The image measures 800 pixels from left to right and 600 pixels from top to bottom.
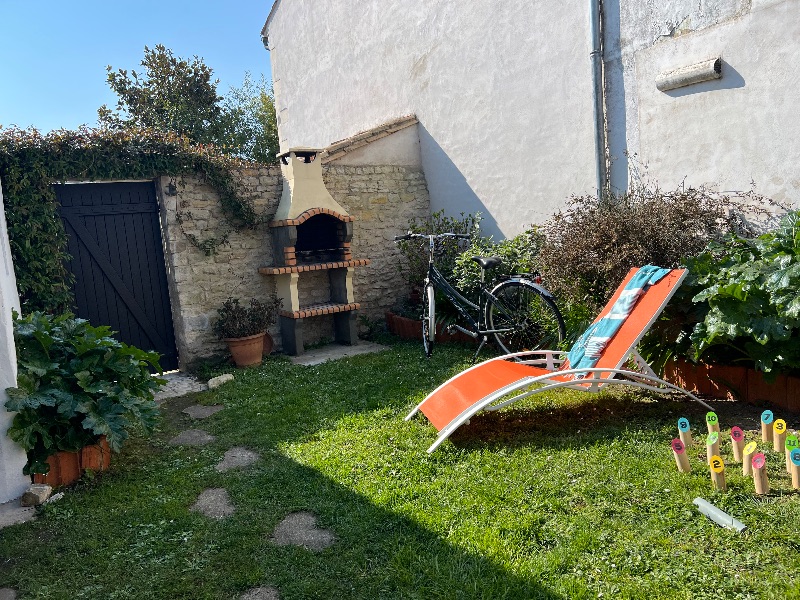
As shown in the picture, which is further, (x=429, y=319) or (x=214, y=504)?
(x=429, y=319)

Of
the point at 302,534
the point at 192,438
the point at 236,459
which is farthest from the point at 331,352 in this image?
the point at 302,534

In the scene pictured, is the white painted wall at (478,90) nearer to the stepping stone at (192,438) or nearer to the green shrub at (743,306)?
the green shrub at (743,306)

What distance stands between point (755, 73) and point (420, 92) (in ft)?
15.2

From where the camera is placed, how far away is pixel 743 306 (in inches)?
141

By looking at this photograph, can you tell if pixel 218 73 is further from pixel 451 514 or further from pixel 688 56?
pixel 451 514

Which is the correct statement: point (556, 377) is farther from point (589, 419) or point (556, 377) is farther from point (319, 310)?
point (319, 310)

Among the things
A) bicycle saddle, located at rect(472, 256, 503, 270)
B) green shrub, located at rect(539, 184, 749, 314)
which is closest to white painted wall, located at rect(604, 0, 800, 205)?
green shrub, located at rect(539, 184, 749, 314)

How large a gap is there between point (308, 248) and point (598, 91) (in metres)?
3.73

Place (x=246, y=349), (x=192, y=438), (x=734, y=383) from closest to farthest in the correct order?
(x=734, y=383) < (x=192, y=438) < (x=246, y=349)

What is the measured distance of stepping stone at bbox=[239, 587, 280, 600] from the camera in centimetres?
233

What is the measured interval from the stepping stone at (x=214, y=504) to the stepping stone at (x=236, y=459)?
0.31m

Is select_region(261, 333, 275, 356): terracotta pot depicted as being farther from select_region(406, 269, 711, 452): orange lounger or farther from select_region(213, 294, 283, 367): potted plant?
select_region(406, 269, 711, 452): orange lounger

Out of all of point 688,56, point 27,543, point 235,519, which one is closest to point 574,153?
point 688,56

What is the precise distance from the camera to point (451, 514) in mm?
2803
